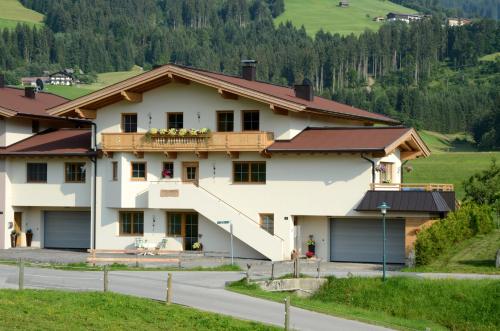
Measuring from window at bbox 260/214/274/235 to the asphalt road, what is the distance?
8189 mm

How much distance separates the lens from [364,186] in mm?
45875

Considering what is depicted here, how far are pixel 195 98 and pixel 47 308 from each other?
24.6m

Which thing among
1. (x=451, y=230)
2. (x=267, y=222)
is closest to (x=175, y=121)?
(x=267, y=222)

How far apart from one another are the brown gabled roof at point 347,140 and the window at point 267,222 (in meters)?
3.30

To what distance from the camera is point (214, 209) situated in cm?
4816

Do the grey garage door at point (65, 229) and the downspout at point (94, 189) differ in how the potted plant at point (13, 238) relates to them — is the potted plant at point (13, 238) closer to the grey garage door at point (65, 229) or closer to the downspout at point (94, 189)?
the grey garage door at point (65, 229)

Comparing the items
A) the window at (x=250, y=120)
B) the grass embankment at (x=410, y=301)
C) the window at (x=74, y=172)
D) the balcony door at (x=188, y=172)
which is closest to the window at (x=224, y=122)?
the window at (x=250, y=120)

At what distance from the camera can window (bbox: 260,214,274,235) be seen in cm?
4822

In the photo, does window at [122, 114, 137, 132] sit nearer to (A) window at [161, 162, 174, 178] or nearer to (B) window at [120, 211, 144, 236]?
(A) window at [161, 162, 174, 178]

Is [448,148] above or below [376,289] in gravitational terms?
above

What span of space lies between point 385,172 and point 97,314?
2501 cm

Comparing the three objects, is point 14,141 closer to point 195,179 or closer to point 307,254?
point 195,179

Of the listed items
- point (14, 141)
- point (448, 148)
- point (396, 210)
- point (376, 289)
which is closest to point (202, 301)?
point (376, 289)

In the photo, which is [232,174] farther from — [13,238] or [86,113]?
[13,238]
